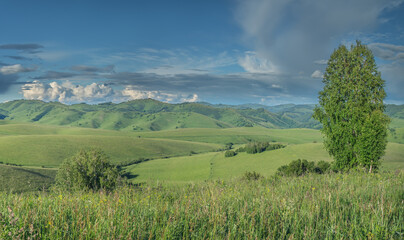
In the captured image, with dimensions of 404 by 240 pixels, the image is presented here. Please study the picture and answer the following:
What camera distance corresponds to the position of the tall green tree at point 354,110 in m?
31.9

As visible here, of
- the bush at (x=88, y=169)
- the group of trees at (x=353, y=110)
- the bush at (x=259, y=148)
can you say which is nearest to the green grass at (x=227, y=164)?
the bush at (x=259, y=148)

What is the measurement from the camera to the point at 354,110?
33.3 m

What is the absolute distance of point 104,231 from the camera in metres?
4.30

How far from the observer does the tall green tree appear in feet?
105

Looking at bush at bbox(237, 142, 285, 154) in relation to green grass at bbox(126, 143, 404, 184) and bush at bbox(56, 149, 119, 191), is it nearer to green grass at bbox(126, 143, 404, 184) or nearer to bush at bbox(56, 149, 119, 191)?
green grass at bbox(126, 143, 404, 184)

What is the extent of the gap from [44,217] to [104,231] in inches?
63.8

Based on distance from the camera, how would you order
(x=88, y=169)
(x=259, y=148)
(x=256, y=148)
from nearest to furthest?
(x=88, y=169)
(x=259, y=148)
(x=256, y=148)

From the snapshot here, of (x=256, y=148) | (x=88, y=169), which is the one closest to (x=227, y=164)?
(x=256, y=148)

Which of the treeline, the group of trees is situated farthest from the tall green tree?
the treeline

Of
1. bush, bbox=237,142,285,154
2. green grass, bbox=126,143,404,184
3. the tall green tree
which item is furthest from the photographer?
bush, bbox=237,142,285,154

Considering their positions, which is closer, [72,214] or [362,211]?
[72,214]

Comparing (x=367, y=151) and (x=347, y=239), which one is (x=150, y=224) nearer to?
(x=347, y=239)

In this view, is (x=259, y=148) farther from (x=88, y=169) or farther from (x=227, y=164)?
(x=88, y=169)

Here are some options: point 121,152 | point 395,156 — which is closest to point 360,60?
point 395,156
